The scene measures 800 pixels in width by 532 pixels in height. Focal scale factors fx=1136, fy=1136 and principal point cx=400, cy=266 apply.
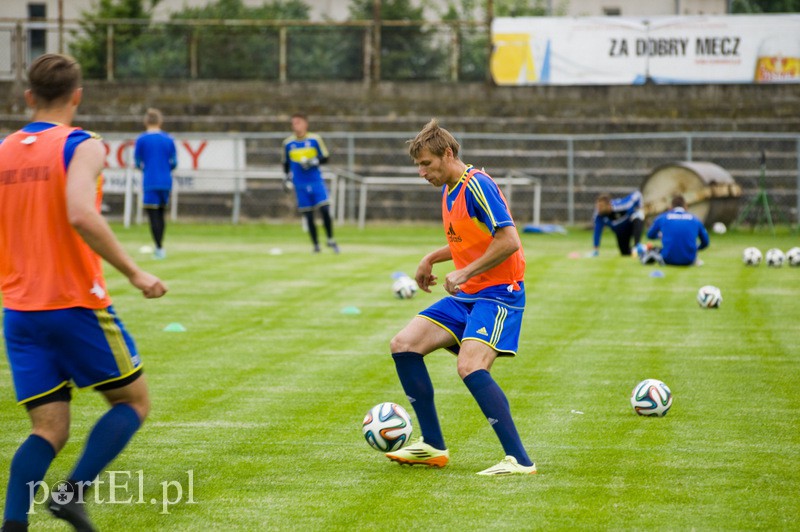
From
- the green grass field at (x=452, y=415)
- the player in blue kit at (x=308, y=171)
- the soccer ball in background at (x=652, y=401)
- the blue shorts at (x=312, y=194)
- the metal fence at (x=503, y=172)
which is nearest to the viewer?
the green grass field at (x=452, y=415)

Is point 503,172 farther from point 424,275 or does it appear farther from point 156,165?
point 424,275

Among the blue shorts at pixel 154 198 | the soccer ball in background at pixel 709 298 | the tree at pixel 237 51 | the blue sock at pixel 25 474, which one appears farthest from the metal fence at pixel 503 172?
the blue sock at pixel 25 474

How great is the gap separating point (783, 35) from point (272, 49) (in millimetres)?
13369

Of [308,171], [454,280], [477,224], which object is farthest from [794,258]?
[454,280]

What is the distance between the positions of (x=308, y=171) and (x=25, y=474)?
1543 cm

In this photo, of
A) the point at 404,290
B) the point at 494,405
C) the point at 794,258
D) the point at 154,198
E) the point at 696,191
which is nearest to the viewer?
the point at 494,405

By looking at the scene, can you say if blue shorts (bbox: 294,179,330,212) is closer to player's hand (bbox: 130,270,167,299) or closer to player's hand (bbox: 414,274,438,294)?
player's hand (bbox: 414,274,438,294)

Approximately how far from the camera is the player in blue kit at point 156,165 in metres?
18.6

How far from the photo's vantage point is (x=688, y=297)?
570 inches

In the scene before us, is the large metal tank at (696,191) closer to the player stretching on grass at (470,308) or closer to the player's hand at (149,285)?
the player stretching on grass at (470,308)

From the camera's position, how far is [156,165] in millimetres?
18719

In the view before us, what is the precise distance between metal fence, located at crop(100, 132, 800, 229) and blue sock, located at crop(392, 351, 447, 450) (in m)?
20.3

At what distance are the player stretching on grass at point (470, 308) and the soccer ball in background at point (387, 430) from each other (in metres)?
0.08

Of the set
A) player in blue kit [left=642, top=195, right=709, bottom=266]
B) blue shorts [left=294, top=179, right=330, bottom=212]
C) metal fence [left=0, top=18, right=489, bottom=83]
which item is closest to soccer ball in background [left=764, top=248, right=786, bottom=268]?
player in blue kit [left=642, top=195, right=709, bottom=266]
